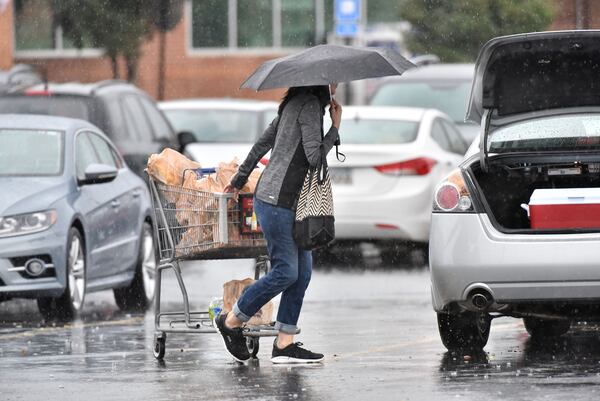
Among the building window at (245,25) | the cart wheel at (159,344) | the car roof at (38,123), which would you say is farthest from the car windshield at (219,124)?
the building window at (245,25)

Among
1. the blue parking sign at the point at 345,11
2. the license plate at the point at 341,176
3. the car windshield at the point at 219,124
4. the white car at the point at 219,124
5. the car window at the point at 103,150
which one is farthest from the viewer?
the blue parking sign at the point at 345,11

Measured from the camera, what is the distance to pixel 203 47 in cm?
5009

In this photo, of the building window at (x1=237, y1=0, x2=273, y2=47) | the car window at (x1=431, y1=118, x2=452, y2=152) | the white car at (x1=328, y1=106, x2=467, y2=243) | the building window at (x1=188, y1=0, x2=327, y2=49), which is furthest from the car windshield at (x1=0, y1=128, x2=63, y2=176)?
the building window at (x1=237, y1=0, x2=273, y2=47)

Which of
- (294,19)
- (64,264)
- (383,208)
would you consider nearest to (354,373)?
(64,264)

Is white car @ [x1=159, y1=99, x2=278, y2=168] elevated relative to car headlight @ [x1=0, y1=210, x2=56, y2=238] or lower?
lower

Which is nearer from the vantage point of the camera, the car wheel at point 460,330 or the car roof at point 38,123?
the car wheel at point 460,330

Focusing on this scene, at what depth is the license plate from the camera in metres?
17.4

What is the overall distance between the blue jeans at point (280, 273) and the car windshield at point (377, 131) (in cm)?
753

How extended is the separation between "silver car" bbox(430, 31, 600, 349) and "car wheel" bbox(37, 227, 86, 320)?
356cm

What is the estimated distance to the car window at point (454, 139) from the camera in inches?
727

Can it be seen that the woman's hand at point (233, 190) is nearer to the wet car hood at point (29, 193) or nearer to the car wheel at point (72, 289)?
the wet car hood at point (29, 193)

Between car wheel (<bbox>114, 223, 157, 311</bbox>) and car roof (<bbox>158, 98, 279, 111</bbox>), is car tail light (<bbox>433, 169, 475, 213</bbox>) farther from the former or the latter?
car roof (<bbox>158, 98, 279, 111</bbox>)

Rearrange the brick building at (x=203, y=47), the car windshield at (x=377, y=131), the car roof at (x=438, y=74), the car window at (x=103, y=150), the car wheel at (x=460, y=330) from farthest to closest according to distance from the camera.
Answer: the brick building at (x=203, y=47) → the car roof at (x=438, y=74) → the car windshield at (x=377, y=131) → the car window at (x=103, y=150) → the car wheel at (x=460, y=330)

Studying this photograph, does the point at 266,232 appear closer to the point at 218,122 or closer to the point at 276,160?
the point at 276,160
